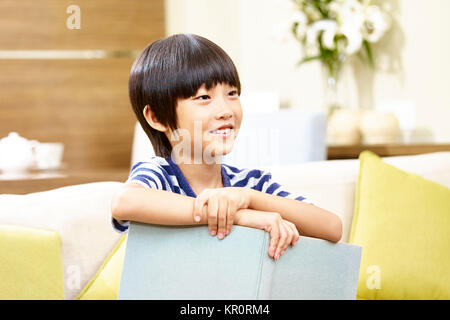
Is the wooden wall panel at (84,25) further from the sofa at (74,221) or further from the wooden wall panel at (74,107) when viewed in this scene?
the sofa at (74,221)

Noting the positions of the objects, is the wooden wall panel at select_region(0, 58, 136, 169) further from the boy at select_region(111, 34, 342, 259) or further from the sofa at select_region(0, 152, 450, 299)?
the boy at select_region(111, 34, 342, 259)

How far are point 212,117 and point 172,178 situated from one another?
0.48ft

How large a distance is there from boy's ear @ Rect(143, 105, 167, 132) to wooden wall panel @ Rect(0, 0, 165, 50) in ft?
7.65

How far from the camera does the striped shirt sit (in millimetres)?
1089

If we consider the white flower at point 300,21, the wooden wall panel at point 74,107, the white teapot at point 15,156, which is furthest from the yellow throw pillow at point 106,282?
the wooden wall panel at point 74,107

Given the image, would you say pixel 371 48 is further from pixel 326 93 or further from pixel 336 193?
pixel 336 193

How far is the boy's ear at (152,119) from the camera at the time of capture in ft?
3.88

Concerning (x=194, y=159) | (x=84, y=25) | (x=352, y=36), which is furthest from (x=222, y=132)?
(x=84, y=25)

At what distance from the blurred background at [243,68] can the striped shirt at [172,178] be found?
4.34 ft

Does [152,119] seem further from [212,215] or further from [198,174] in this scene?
[212,215]

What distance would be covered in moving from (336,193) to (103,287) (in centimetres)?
67

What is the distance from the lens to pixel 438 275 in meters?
1.64

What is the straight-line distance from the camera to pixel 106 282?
1509 millimetres

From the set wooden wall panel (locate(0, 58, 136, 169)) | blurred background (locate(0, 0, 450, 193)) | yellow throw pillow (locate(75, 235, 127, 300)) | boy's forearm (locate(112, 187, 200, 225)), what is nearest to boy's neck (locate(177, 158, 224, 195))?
boy's forearm (locate(112, 187, 200, 225))
